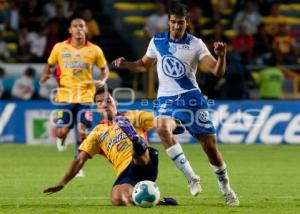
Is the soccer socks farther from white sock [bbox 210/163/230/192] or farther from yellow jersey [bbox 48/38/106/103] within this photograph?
yellow jersey [bbox 48/38/106/103]

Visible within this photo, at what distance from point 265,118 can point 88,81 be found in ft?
20.5

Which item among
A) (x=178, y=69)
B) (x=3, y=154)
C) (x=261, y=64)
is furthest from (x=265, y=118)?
(x=178, y=69)

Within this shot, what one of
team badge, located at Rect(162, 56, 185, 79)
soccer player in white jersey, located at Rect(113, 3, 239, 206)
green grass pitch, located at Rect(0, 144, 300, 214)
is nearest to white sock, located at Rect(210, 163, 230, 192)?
soccer player in white jersey, located at Rect(113, 3, 239, 206)

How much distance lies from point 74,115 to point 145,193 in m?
5.25

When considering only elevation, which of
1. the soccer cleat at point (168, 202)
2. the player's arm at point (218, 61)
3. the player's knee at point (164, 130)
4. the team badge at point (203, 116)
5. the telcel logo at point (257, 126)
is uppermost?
the player's arm at point (218, 61)

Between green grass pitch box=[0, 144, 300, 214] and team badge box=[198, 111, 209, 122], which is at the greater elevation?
team badge box=[198, 111, 209, 122]

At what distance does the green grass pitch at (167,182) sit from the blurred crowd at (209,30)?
2547 mm

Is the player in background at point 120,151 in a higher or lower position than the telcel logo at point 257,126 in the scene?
higher

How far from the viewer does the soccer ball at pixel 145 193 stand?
408 inches

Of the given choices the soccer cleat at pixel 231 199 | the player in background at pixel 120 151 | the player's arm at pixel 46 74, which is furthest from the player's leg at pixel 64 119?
the soccer cleat at pixel 231 199

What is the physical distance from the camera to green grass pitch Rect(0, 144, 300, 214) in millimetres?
10766

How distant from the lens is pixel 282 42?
24828 millimetres

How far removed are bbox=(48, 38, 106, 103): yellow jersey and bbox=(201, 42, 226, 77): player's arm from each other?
4.85 m

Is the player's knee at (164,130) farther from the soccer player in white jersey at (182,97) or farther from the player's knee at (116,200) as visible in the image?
the player's knee at (116,200)
